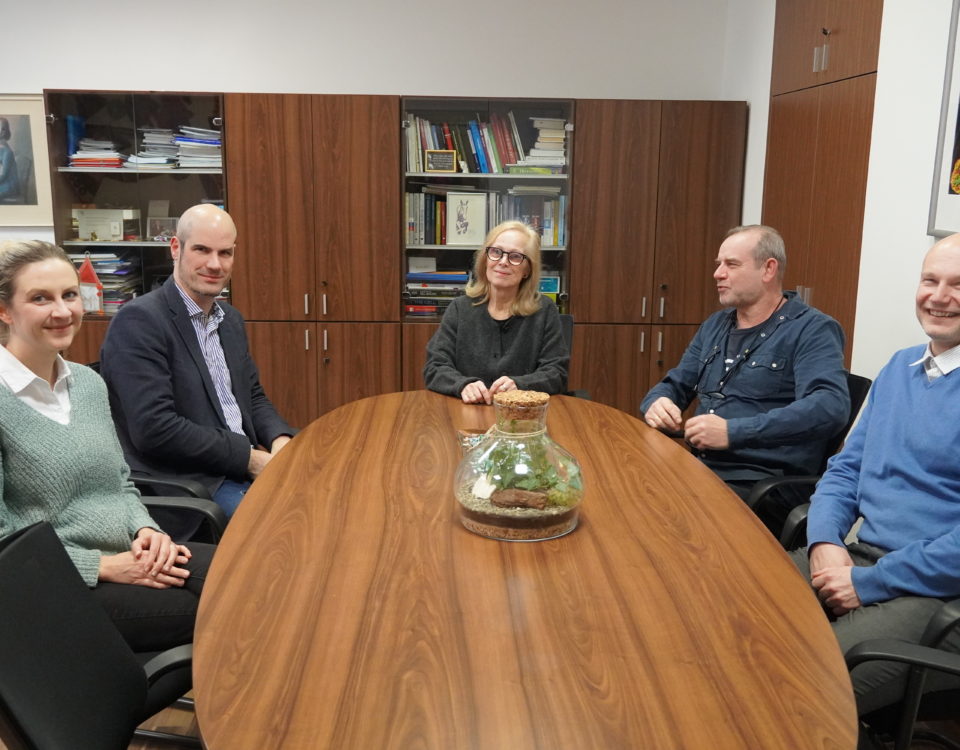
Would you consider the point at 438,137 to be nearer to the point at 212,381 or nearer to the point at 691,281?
the point at 691,281

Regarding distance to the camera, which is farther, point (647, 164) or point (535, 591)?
point (647, 164)

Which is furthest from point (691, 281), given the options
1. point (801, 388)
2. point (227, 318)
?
point (227, 318)

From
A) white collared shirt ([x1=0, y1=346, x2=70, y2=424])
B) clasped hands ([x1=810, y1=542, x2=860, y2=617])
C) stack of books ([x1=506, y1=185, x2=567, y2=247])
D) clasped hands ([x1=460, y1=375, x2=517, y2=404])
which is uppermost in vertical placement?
stack of books ([x1=506, y1=185, x2=567, y2=247])

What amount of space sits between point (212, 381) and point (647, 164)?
278 cm

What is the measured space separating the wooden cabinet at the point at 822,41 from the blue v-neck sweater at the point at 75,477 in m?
3.00

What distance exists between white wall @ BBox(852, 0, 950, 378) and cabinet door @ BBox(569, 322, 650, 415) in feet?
4.93

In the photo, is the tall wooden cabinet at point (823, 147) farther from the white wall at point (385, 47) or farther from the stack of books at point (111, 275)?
the stack of books at point (111, 275)

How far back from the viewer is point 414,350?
4.72 meters

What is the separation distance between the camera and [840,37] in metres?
3.53

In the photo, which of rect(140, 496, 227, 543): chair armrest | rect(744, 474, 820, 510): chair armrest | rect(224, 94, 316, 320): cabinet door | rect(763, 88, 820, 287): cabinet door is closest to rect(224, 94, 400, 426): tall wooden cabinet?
rect(224, 94, 316, 320): cabinet door

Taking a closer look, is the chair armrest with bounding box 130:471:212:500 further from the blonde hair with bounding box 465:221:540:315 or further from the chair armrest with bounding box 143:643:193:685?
the blonde hair with bounding box 465:221:540:315

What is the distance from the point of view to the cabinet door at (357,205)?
451 centimetres

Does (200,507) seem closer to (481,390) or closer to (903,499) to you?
(481,390)

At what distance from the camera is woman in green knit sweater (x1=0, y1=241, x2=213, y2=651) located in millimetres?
1800
